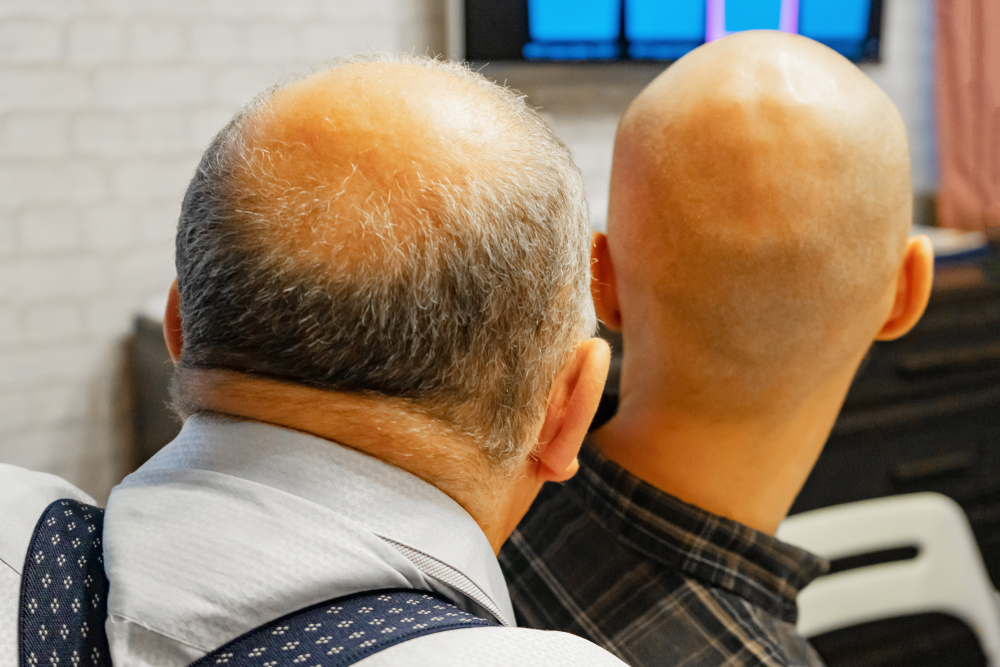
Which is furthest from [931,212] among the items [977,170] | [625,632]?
[625,632]

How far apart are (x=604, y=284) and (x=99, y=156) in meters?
1.57

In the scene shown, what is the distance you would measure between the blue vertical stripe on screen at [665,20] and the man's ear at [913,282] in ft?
5.54

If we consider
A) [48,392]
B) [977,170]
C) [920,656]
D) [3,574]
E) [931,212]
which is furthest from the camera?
[931,212]

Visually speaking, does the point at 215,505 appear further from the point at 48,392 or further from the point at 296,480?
the point at 48,392

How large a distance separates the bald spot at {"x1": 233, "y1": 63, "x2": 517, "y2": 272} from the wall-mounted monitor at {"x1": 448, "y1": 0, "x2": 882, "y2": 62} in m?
1.78

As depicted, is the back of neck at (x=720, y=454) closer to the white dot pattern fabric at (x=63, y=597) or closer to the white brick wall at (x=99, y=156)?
the white dot pattern fabric at (x=63, y=597)

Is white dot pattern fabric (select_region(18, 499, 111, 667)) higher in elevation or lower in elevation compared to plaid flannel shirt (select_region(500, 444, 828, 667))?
higher

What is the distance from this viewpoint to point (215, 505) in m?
0.45

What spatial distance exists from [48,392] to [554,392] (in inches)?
71.3

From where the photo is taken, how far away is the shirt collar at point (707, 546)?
791 mm

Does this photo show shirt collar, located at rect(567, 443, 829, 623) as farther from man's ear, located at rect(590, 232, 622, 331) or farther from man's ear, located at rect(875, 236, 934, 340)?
man's ear, located at rect(875, 236, 934, 340)

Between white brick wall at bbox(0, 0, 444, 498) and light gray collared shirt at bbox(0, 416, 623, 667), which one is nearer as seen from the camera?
light gray collared shirt at bbox(0, 416, 623, 667)

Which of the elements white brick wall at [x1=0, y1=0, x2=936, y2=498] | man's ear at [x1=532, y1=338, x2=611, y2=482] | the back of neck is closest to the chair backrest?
the back of neck

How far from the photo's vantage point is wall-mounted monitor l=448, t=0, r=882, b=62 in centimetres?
221
